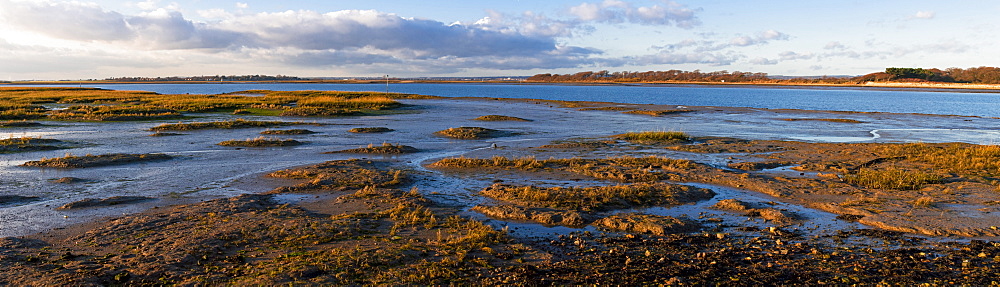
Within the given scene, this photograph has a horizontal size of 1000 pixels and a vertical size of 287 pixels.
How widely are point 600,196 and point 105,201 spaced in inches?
470

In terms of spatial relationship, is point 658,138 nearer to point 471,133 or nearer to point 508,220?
point 471,133

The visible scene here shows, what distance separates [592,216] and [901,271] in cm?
576

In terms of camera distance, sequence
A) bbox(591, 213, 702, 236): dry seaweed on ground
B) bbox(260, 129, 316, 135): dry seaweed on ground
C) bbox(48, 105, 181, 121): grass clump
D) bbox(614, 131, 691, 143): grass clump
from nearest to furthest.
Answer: bbox(591, 213, 702, 236): dry seaweed on ground
bbox(614, 131, 691, 143): grass clump
bbox(260, 129, 316, 135): dry seaweed on ground
bbox(48, 105, 181, 121): grass clump

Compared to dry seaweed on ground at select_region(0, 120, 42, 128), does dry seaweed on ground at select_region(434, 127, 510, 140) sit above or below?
below

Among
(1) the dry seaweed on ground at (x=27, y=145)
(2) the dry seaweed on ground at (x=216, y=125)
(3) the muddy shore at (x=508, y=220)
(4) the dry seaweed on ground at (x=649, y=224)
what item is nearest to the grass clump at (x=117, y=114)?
(2) the dry seaweed on ground at (x=216, y=125)

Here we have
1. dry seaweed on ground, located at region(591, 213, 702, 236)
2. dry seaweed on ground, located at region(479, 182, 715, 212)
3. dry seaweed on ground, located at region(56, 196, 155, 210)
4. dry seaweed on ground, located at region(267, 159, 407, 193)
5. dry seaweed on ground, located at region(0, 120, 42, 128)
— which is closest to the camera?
dry seaweed on ground, located at region(591, 213, 702, 236)

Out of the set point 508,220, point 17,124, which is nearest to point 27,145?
point 17,124

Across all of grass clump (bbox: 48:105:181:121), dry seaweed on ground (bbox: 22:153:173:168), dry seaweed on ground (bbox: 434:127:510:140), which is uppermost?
grass clump (bbox: 48:105:181:121)

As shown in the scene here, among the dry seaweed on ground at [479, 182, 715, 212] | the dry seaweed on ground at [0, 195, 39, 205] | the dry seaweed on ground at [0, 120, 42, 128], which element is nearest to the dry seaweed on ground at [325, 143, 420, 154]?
the dry seaweed on ground at [479, 182, 715, 212]

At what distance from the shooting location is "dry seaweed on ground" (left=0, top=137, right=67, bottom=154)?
24114 mm

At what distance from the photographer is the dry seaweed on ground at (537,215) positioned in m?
12.4

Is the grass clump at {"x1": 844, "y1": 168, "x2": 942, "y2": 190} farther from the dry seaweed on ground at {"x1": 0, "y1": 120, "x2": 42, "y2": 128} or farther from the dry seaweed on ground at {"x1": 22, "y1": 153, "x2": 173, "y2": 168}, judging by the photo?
the dry seaweed on ground at {"x1": 0, "y1": 120, "x2": 42, "y2": 128}

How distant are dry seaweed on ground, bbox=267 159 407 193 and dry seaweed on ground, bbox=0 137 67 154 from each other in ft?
44.3

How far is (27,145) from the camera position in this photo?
82.5ft
